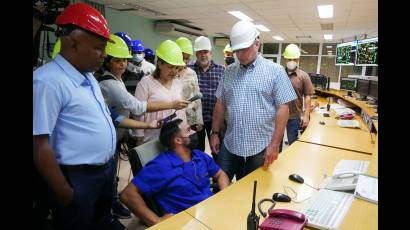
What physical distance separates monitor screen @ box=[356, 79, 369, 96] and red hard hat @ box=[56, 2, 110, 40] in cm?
473

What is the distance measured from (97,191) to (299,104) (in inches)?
116

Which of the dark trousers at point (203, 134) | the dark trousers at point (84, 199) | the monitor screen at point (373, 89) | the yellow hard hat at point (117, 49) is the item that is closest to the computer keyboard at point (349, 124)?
the monitor screen at point (373, 89)

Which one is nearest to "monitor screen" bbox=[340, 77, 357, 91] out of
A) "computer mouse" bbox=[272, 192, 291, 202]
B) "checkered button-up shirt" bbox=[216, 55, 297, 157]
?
"checkered button-up shirt" bbox=[216, 55, 297, 157]

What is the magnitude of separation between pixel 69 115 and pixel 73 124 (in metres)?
0.04

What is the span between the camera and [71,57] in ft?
4.34

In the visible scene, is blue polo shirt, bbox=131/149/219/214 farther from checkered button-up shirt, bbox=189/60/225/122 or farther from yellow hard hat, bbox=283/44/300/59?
yellow hard hat, bbox=283/44/300/59

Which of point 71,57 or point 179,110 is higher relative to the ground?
point 71,57

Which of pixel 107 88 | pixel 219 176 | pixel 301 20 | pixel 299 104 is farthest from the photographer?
pixel 301 20

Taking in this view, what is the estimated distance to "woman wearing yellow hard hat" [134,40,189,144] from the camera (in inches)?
87.9

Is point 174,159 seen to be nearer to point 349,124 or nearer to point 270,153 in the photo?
point 270,153

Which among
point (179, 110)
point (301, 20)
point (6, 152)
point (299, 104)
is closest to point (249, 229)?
point (6, 152)

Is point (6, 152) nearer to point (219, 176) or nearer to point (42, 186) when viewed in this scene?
point (42, 186)

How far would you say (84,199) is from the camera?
1354mm

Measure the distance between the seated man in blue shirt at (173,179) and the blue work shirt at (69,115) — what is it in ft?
0.88
